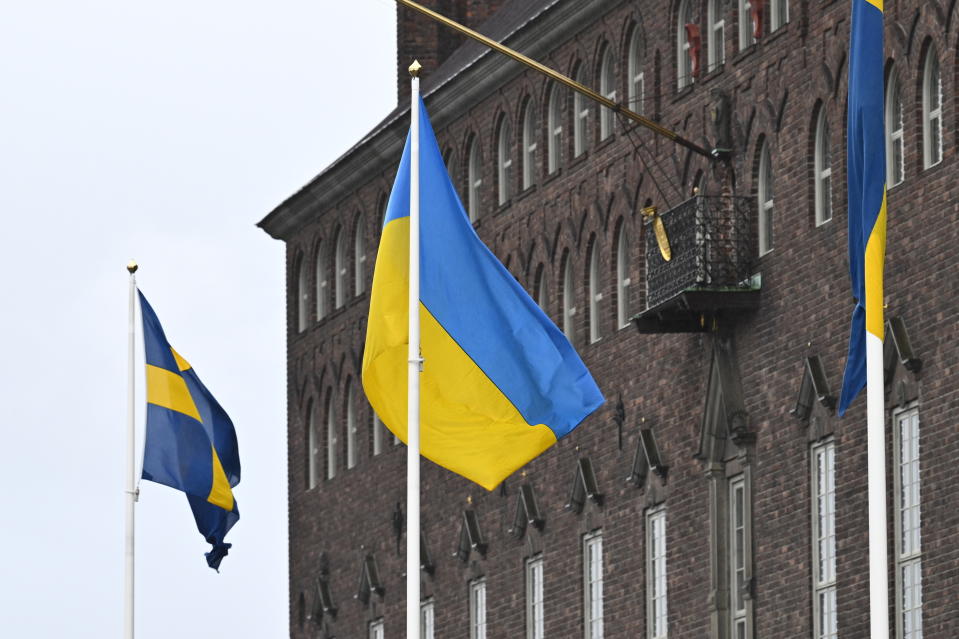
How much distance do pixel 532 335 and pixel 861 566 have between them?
1192 cm

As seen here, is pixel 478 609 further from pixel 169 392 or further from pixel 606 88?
pixel 169 392

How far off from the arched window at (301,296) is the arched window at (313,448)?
5.35ft

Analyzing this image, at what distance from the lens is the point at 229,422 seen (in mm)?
42625

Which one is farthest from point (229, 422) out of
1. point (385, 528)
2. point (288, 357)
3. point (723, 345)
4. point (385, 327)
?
point (288, 357)

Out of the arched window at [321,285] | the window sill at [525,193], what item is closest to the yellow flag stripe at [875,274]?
the window sill at [525,193]

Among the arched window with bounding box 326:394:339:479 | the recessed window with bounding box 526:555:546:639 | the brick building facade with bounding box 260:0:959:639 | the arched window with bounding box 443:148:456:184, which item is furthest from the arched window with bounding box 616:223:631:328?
the arched window with bounding box 326:394:339:479

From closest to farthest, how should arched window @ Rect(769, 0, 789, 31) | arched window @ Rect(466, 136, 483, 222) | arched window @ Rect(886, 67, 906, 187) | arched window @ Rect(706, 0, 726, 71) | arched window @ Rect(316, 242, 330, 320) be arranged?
arched window @ Rect(886, 67, 906, 187) → arched window @ Rect(769, 0, 789, 31) → arched window @ Rect(706, 0, 726, 71) → arched window @ Rect(466, 136, 483, 222) → arched window @ Rect(316, 242, 330, 320)

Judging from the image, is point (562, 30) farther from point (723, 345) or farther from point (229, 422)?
point (229, 422)

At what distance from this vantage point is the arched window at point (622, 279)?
165 ft

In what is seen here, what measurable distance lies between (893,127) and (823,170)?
216 cm

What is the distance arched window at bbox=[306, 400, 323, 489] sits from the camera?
6444 cm

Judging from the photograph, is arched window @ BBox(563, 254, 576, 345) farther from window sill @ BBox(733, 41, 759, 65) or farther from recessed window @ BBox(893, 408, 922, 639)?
recessed window @ BBox(893, 408, 922, 639)

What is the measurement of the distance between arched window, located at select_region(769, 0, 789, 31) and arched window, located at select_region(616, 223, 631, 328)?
5.81m

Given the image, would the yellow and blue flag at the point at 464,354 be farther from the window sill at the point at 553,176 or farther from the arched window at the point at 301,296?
the arched window at the point at 301,296
